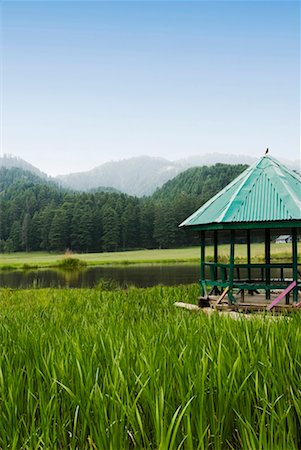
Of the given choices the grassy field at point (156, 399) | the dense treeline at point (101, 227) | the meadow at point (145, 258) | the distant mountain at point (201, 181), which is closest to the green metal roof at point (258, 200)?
the grassy field at point (156, 399)

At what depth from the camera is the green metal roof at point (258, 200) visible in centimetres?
1193

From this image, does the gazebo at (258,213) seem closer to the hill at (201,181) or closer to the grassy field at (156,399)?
the grassy field at (156,399)

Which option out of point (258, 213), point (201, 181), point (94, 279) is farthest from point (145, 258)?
point (201, 181)

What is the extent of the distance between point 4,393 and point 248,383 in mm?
2127

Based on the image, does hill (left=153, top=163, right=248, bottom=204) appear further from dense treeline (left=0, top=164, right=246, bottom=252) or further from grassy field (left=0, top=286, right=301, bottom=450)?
grassy field (left=0, top=286, right=301, bottom=450)

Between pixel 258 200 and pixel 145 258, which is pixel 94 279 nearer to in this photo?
pixel 258 200

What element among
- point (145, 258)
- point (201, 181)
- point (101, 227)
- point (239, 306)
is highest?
point (201, 181)

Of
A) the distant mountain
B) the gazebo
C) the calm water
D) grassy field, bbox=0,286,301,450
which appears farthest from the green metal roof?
the distant mountain

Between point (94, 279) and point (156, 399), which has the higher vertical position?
point (156, 399)

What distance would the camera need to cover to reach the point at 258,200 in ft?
41.0

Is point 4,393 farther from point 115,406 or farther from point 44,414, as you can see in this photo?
point 115,406

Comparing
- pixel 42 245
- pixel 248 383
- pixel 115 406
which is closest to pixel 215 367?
pixel 248 383

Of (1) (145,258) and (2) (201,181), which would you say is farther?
(2) (201,181)

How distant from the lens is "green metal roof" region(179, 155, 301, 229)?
11.9 metres
